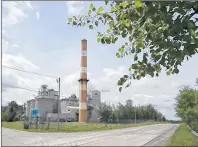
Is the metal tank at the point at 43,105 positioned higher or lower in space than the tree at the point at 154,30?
higher

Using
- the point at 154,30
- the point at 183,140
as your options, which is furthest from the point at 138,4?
the point at 183,140

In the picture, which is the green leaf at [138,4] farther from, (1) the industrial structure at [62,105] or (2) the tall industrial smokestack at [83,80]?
(1) the industrial structure at [62,105]

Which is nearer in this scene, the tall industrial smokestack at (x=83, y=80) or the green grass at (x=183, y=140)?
the green grass at (x=183, y=140)

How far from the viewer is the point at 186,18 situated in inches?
314

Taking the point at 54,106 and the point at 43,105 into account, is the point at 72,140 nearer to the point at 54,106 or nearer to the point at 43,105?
the point at 43,105

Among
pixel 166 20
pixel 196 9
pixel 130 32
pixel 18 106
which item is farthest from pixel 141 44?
pixel 18 106

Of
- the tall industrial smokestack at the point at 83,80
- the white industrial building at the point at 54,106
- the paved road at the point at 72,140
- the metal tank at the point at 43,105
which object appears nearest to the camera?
the paved road at the point at 72,140

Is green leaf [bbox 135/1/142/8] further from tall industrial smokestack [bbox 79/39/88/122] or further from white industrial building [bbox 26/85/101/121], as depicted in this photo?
white industrial building [bbox 26/85/101/121]

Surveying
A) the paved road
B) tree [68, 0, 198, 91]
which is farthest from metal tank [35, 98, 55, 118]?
tree [68, 0, 198, 91]

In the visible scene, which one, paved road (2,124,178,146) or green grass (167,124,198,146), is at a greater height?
paved road (2,124,178,146)

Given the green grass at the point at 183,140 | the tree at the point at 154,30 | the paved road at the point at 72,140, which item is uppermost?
the tree at the point at 154,30

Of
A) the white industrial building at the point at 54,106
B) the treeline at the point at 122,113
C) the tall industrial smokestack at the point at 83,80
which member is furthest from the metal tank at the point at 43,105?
the tall industrial smokestack at the point at 83,80

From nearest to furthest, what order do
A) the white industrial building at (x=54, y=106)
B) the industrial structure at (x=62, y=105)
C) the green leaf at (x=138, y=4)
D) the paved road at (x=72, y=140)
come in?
the green leaf at (x=138, y=4), the paved road at (x=72, y=140), the industrial structure at (x=62, y=105), the white industrial building at (x=54, y=106)

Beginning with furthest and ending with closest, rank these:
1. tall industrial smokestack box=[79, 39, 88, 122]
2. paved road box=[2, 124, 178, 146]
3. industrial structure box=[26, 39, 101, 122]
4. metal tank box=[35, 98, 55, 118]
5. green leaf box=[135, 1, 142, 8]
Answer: metal tank box=[35, 98, 55, 118] → industrial structure box=[26, 39, 101, 122] → tall industrial smokestack box=[79, 39, 88, 122] → paved road box=[2, 124, 178, 146] → green leaf box=[135, 1, 142, 8]
